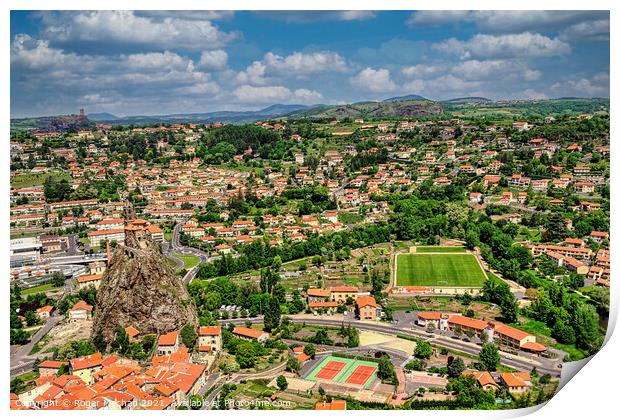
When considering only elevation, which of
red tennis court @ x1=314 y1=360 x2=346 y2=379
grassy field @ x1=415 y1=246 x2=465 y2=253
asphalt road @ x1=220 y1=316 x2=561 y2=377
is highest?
grassy field @ x1=415 y1=246 x2=465 y2=253

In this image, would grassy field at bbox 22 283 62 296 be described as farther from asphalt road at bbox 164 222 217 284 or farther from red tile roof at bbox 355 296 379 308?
red tile roof at bbox 355 296 379 308

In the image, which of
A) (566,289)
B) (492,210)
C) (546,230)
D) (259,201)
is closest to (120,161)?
(259,201)

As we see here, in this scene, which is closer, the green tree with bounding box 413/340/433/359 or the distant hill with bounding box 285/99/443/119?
the green tree with bounding box 413/340/433/359

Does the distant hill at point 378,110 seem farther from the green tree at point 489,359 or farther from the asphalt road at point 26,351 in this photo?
the green tree at point 489,359

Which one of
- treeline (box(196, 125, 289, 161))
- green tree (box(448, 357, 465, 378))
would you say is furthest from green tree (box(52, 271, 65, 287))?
treeline (box(196, 125, 289, 161))

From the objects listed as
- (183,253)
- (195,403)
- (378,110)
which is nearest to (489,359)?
(195,403)

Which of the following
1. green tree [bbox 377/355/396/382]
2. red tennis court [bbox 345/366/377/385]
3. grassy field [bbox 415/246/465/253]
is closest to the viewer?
red tennis court [bbox 345/366/377/385]

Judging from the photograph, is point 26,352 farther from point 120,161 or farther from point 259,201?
point 120,161

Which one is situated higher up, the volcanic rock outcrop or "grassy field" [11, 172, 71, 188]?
"grassy field" [11, 172, 71, 188]
